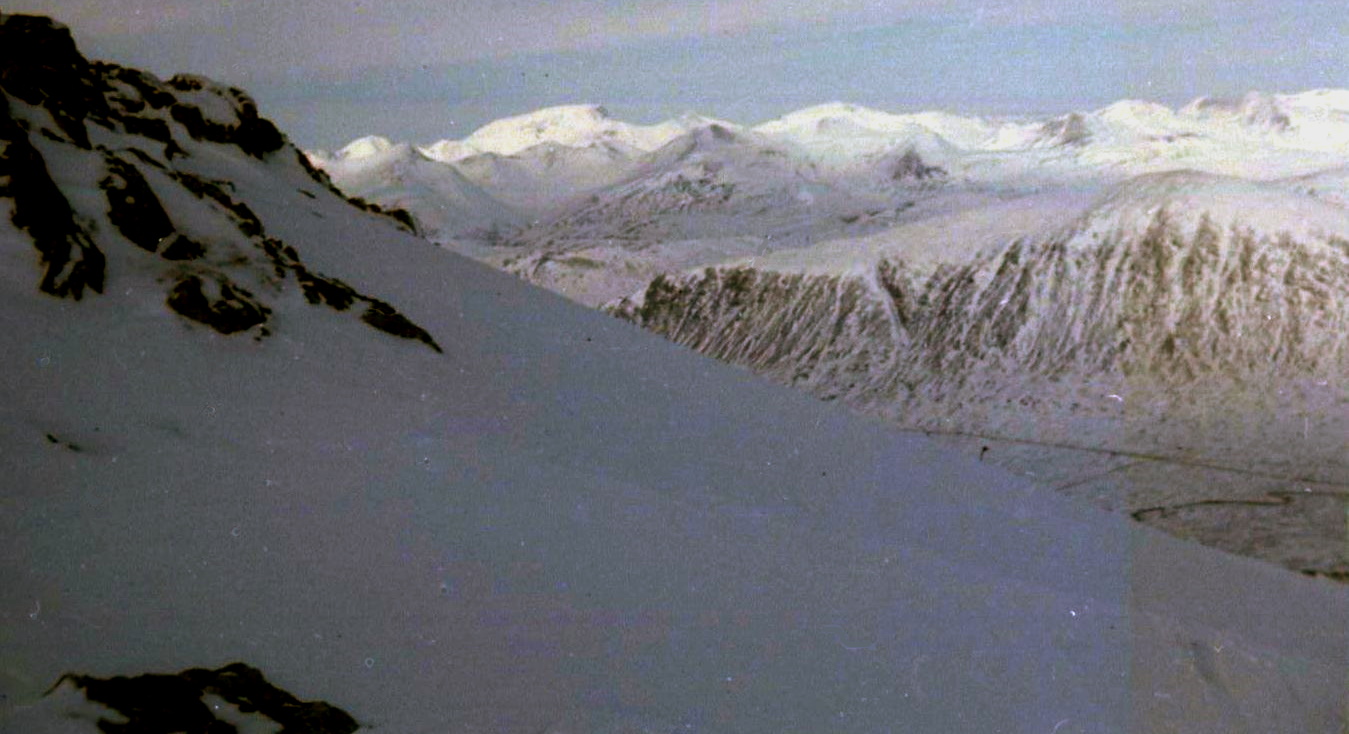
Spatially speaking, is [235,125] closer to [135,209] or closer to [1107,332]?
[135,209]

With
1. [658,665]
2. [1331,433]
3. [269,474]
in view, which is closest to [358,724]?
[658,665]

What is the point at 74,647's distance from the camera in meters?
6.88

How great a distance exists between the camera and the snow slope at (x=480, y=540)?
26.2 ft

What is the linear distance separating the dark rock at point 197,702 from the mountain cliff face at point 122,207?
7.48m

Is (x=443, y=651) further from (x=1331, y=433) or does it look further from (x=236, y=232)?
(x=1331, y=433)

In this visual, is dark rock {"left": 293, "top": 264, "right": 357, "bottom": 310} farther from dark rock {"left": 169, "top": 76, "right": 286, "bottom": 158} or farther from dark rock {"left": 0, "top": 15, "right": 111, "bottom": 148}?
dark rock {"left": 169, "top": 76, "right": 286, "bottom": 158}

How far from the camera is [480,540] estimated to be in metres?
10.6

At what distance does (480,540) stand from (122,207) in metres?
8.05

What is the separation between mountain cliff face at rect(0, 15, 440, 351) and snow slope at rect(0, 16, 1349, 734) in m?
0.08

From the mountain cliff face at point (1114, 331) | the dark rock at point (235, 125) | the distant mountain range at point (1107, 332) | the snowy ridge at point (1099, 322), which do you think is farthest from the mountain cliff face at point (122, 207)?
the snowy ridge at point (1099, 322)

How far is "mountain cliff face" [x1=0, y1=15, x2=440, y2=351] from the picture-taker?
520 inches

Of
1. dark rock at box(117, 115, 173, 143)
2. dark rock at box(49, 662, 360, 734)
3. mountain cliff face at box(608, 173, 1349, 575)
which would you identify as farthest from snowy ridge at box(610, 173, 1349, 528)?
dark rock at box(49, 662, 360, 734)

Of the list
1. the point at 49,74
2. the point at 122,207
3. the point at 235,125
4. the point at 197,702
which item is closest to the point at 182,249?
the point at 122,207

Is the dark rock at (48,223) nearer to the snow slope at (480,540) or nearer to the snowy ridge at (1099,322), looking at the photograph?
the snow slope at (480,540)
